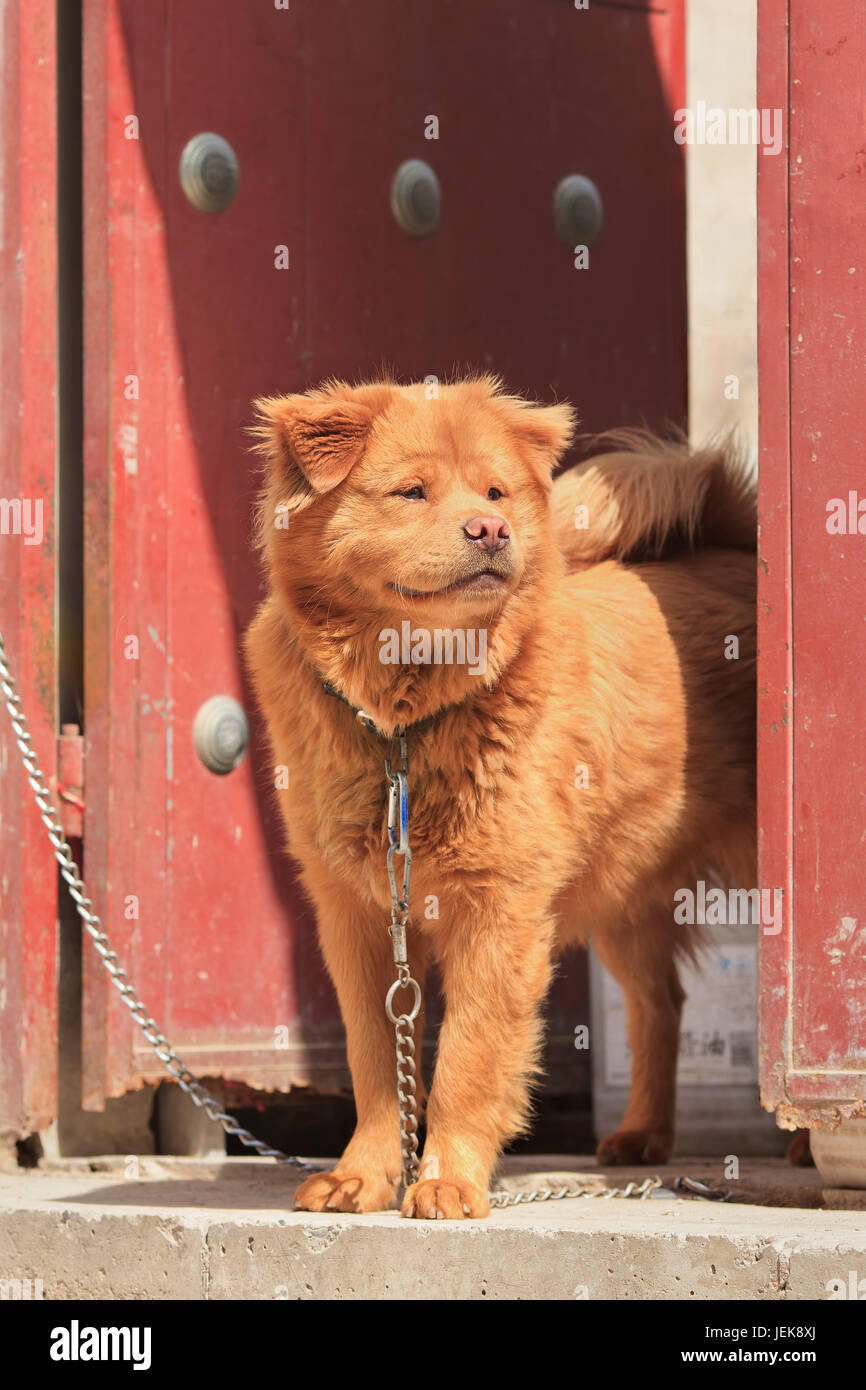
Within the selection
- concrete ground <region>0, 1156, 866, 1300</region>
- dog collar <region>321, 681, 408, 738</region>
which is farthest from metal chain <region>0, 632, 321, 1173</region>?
dog collar <region>321, 681, 408, 738</region>

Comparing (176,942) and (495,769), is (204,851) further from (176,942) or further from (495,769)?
(495,769)

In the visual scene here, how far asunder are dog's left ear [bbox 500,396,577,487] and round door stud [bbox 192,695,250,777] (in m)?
1.60

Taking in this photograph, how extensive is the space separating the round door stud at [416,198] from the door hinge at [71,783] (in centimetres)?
205

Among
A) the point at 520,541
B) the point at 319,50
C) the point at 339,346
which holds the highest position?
the point at 319,50

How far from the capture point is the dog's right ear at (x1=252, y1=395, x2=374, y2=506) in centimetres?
355

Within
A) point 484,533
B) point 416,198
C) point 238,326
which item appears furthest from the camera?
point 416,198

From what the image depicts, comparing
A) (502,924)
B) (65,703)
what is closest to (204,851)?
(65,703)

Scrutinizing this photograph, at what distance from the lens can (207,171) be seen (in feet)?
16.4

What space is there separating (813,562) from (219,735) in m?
2.06

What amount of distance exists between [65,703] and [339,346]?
145cm

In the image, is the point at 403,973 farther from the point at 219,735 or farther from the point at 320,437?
the point at 219,735

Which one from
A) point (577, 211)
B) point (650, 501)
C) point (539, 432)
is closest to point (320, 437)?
point (539, 432)

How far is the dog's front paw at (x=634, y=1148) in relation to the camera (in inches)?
187

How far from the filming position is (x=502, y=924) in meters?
3.70
